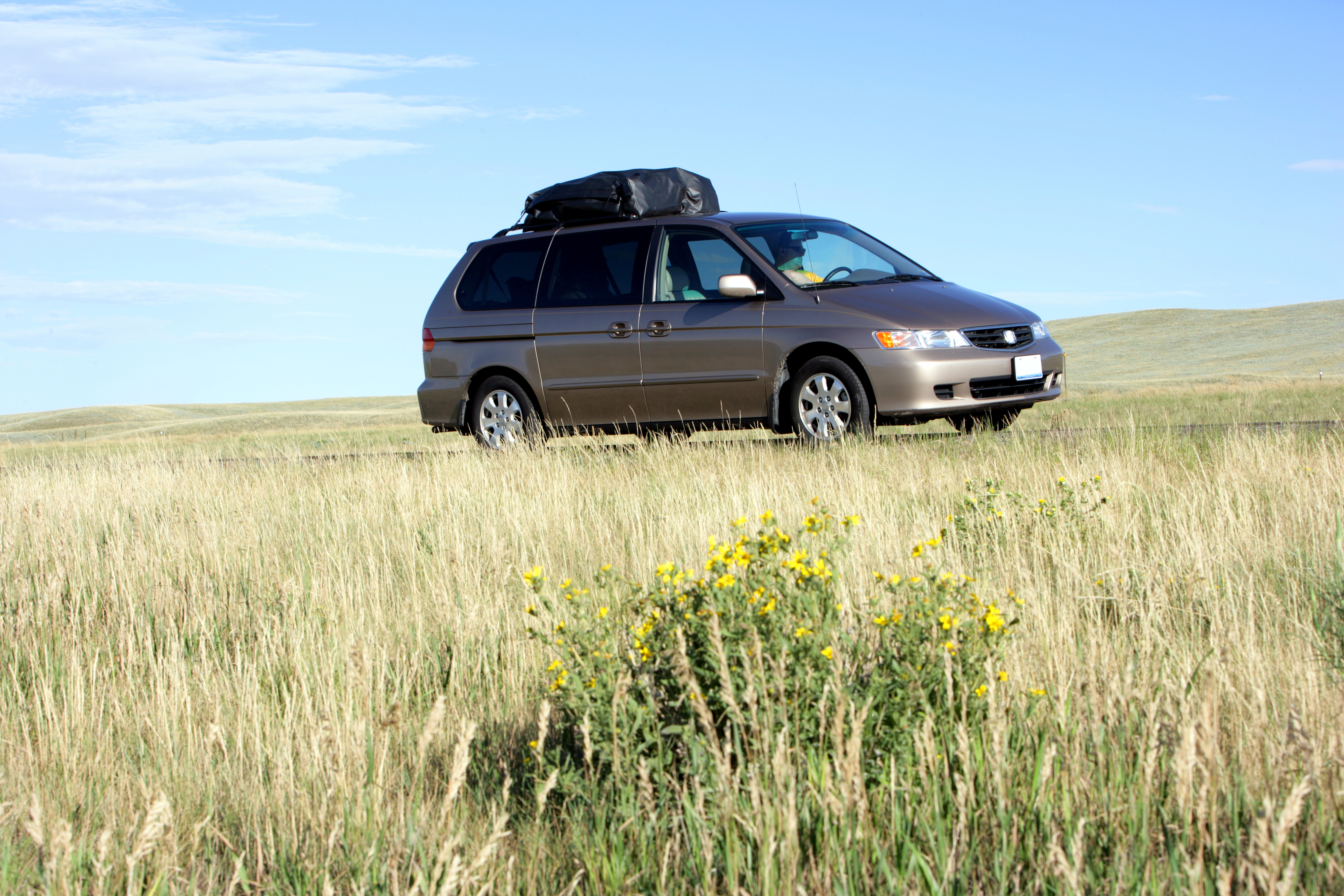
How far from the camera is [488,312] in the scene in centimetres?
987

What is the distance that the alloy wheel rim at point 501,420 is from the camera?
9750 mm

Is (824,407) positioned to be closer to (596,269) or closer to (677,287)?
(677,287)

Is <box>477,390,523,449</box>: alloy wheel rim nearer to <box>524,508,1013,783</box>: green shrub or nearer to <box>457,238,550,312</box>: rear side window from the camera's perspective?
<box>457,238,550,312</box>: rear side window

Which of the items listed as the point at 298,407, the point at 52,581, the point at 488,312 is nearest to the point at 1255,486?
the point at 52,581

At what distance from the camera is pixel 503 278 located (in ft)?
32.5

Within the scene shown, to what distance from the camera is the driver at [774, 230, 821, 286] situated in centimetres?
868

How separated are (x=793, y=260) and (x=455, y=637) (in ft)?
18.9

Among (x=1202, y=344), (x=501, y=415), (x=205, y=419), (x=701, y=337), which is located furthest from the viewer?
(x=1202, y=344)

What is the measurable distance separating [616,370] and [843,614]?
6388 millimetres

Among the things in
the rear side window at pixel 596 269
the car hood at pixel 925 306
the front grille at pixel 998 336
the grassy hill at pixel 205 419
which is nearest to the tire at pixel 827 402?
the car hood at pixel 925 306

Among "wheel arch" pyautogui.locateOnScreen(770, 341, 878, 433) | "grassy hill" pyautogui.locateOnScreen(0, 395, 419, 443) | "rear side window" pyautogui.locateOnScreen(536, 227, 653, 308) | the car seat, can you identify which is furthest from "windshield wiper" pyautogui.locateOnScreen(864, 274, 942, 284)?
"grassy hill" pyautogui.locateOnScreen(0, 395, 419, 443)

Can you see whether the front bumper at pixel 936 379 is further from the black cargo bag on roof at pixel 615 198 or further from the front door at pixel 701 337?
the black cargo bag on roof at pixel 615 198

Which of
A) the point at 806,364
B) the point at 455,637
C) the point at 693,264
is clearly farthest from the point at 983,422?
the point at 455,637

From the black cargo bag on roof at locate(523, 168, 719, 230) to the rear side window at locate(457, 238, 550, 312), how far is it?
290 millimetres
